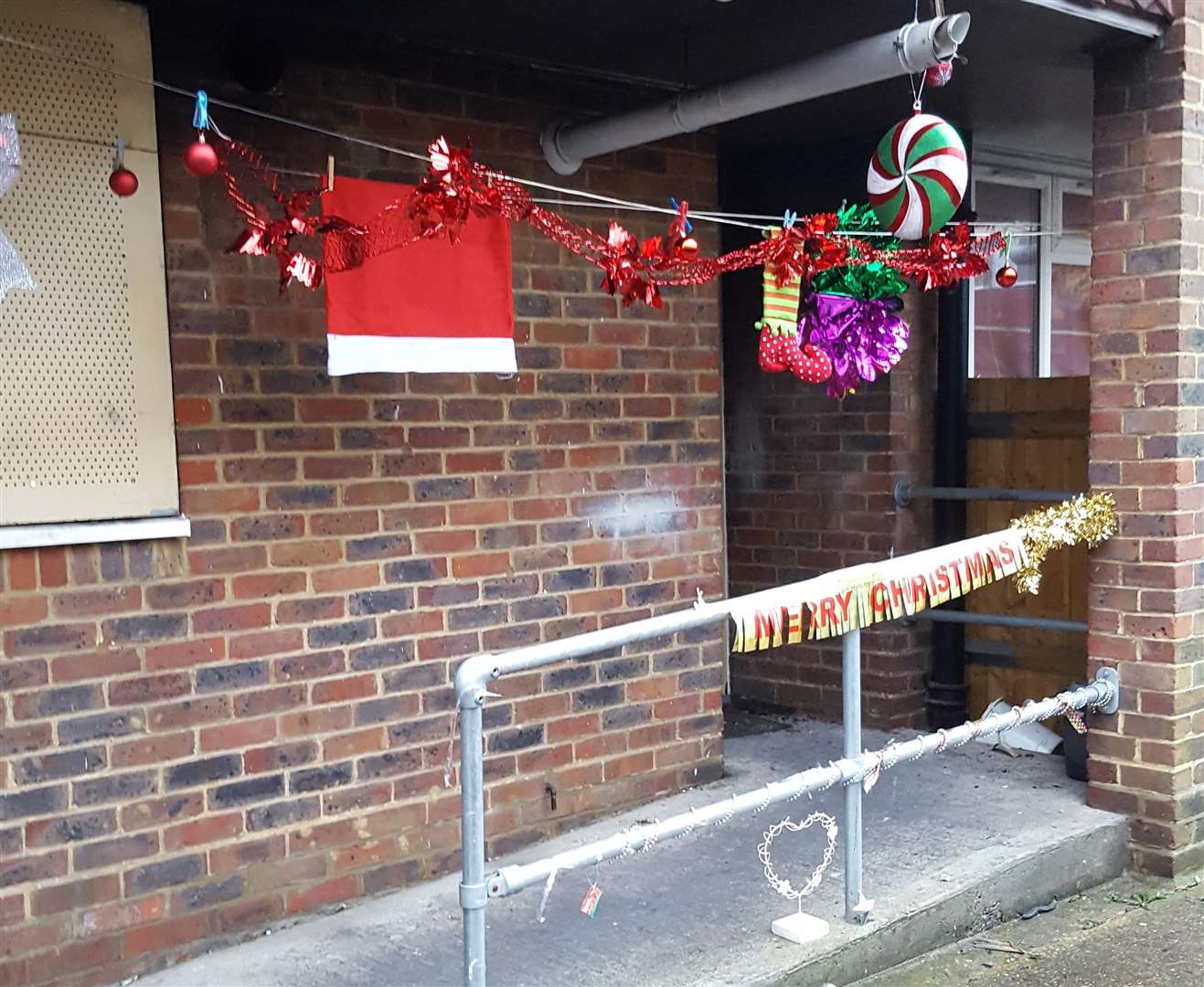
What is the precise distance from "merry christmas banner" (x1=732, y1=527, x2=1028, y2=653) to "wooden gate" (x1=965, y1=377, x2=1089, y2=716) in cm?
159

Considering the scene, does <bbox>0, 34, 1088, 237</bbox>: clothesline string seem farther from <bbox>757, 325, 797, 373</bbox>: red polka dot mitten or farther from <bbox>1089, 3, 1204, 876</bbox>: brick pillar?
<bbox>1089, 3, 1204, 876</bbox>: brick pillar

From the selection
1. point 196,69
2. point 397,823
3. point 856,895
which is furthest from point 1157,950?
point 196,69

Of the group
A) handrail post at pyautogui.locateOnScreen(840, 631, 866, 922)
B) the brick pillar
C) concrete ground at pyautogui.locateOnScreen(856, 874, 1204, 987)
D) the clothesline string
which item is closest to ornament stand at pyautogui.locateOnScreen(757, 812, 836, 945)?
handrail post at pyautogui.locateOnScreen(840, 631, 866, 922)

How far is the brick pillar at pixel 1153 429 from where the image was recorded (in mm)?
4496

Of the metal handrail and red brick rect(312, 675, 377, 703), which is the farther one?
the metal handrail

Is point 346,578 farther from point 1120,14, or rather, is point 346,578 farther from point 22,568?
point 1120,14

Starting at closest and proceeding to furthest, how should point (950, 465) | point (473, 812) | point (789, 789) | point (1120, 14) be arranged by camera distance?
point (473, 812) < point (789, 789) < point (1120, 14) < point (950, 465)

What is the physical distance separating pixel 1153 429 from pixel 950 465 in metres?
1.51

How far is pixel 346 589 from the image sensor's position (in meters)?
3.95

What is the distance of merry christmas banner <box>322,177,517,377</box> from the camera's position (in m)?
3.81

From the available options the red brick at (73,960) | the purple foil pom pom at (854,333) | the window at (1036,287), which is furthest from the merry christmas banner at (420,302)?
the window at (1036,287)

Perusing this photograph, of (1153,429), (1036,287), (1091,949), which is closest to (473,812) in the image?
(1091,949)

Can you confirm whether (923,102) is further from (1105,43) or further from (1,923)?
(1,923)

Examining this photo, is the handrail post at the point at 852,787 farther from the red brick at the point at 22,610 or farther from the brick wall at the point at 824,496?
the brick wall at the point at 824,496
